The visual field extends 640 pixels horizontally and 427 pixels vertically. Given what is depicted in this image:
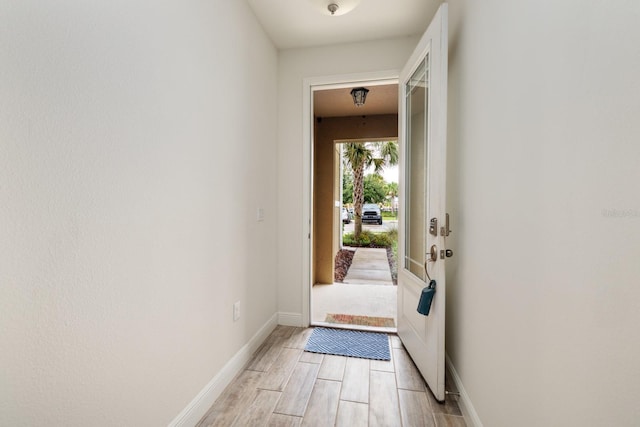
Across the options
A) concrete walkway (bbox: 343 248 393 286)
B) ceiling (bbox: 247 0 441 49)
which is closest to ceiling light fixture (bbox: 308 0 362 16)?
ceiling (bbox: 247 0 441 49)

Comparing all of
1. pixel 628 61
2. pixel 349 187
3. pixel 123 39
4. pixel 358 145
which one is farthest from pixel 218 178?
pixel 349 187

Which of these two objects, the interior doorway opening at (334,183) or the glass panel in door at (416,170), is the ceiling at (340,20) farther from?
the interior doorway opening at (334,183)

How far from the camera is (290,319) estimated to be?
2861 mm

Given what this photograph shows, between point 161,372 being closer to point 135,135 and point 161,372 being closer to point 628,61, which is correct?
point 135,135

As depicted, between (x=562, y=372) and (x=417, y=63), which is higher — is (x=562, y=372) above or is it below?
below

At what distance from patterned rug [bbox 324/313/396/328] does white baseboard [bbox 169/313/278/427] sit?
87 centimetres

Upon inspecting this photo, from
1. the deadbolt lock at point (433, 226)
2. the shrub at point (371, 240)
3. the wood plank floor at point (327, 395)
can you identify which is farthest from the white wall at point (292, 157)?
the shrub at point (371, 240)

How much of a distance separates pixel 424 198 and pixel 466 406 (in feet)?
4.09

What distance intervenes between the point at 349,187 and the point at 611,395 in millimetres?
10111

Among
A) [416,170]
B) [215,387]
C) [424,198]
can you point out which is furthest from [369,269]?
[215,387]

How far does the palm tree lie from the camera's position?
25.6ft

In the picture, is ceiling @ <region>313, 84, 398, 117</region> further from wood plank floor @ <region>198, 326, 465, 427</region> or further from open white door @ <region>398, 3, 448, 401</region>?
wood plank floor @ <region>198, 326, 465, 427</region>

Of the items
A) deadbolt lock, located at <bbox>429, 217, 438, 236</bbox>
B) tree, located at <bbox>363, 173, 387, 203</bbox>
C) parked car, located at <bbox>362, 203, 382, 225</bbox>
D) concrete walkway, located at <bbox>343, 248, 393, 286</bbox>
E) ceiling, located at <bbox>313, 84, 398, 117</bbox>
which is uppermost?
ceiling, located at <bbox>313, 84, 398, 117</bbox>

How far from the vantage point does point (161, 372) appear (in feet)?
4.39
